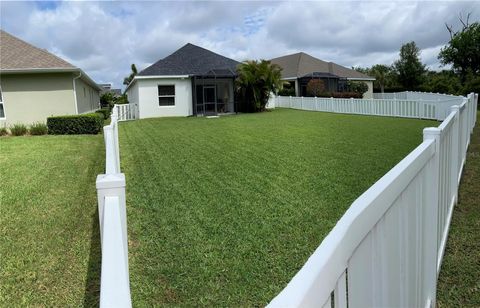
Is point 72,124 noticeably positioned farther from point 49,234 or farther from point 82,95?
point 49,234

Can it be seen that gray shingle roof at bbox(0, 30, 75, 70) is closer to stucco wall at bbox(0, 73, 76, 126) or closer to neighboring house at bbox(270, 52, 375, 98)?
stucco wall at bbox(0, 73, 76, 126)

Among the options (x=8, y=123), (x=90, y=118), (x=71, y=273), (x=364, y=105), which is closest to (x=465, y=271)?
(x=71, y=273)

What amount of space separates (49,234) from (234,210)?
2.29 m

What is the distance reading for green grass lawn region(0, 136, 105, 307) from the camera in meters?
3.59

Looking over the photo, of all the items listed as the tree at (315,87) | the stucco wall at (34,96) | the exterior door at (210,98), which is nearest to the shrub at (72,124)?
the stucco wall at (34,96)

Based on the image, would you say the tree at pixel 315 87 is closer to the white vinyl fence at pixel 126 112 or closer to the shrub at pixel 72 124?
the white vinyl fence at pixel 126 112

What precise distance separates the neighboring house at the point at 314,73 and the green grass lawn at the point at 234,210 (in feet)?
83.0

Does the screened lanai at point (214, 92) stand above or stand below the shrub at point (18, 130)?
above

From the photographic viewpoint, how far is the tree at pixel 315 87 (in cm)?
3344

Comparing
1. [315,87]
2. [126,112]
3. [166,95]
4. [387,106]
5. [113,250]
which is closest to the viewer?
[113,250]

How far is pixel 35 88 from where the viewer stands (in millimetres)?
18000

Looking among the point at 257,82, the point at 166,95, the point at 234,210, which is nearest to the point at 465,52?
the point at 257,82

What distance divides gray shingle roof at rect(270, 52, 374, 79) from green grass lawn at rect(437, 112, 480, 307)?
31.5 metres

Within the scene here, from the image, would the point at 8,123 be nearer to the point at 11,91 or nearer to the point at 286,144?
the point at 11,91
